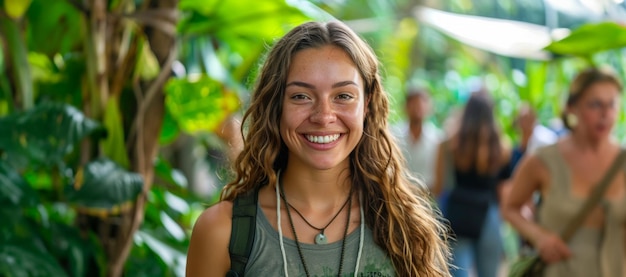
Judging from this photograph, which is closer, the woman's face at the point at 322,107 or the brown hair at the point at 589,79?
the woman's face at the point at 322,107

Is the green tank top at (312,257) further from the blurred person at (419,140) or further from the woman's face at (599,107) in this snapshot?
the blurred person at (419,140)

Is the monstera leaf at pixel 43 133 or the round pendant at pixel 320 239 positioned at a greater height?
the round pendant at pixel 320 239

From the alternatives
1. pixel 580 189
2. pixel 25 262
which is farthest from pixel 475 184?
pixel 25 262

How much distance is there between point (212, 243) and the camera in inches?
81.3

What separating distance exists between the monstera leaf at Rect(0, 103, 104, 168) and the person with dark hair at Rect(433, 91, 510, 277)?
2.71 metres

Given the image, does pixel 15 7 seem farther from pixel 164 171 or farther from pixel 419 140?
pixel 419 140

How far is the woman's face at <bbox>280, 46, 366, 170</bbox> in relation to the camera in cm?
206

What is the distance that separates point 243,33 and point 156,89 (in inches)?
21.2

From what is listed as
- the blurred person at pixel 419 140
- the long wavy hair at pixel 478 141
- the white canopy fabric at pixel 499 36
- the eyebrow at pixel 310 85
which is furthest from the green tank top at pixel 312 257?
the blurred person at pixel 419 140

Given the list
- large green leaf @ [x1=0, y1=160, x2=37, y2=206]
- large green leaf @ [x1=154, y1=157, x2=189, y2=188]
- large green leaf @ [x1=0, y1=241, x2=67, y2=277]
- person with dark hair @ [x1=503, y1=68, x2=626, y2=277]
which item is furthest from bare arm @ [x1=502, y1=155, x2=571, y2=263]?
large green leaf @ [x1=0, y1=160, x2=37, y2=206]

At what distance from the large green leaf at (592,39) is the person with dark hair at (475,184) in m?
1.78

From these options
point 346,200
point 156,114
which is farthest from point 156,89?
point 346,200

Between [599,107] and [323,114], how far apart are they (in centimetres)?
220

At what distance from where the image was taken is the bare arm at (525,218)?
3.83 metres
